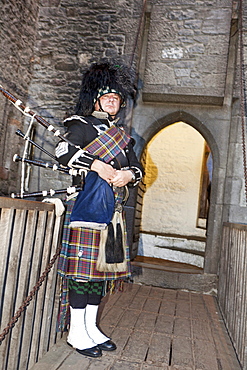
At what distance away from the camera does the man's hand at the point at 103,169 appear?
7.01 ft

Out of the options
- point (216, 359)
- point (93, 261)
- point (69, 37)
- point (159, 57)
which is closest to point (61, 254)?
point (93, 261)

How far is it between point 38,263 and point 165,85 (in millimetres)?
3313

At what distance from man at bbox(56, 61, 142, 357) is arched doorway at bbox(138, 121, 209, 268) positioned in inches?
183

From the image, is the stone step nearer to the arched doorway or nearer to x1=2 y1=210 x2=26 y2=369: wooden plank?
the arched doorway

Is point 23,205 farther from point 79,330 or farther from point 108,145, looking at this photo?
point 79,330

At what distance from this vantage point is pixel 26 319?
6.29 feet

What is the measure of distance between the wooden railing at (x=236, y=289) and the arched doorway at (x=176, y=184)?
328cm

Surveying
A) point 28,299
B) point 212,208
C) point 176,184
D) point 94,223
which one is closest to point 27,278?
point 28,299

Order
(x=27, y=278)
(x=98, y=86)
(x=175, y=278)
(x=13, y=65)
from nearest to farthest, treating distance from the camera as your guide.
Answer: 1. (x=27, y=278)
2. (x=98, y=86)
3. (x=175, y=278)
4. (x=13, y=65)

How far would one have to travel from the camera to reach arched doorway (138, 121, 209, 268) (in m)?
7.07

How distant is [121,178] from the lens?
228 centimetres

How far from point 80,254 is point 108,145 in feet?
2.40

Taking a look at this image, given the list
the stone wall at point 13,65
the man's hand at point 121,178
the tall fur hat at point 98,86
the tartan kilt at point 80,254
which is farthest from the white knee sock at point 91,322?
the stone wall at point 13,65

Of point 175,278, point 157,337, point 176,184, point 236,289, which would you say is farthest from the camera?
point 176,184
